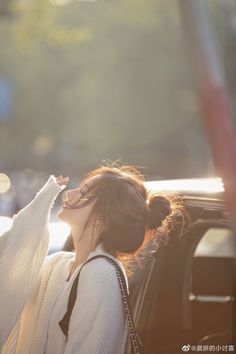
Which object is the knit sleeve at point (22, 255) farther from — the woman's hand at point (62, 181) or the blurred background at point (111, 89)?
the blurred background at point (111, 89)

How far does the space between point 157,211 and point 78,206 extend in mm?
215

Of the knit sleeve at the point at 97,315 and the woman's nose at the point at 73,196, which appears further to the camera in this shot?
the woman's nose at the point at 73,196

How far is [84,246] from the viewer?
2582 mm

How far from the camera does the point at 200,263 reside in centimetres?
340

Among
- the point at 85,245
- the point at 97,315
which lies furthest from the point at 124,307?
the point at 85,245

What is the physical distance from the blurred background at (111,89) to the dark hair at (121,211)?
26534 millimetres

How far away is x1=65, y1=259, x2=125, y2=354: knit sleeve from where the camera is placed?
7.79 feet

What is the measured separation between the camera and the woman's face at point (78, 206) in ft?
8.41

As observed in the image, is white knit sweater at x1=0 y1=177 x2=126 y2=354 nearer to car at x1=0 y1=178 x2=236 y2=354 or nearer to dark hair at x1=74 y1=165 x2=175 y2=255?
dark hair at x1=74 y1=165 x2=175 y2=255

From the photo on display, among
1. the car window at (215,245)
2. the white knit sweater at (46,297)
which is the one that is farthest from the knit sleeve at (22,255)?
the car window at (215,245)

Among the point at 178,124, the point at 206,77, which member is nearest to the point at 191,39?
the point at 206,77

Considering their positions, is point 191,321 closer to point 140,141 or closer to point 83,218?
point 83,218

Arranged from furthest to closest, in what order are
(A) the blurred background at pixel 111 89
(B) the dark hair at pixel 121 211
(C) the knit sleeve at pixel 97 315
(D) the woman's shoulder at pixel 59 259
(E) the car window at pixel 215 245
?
(A) the blurred background at pixel 111 89 < (E) the car window at pixel 215 245 < (D) the woman's shoulder at pixel 59 259 < (B) the dark hair at pixel 121 211 < (C) the knit sleeve at pixel 97 315

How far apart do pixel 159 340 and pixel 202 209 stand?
44 centimetres
